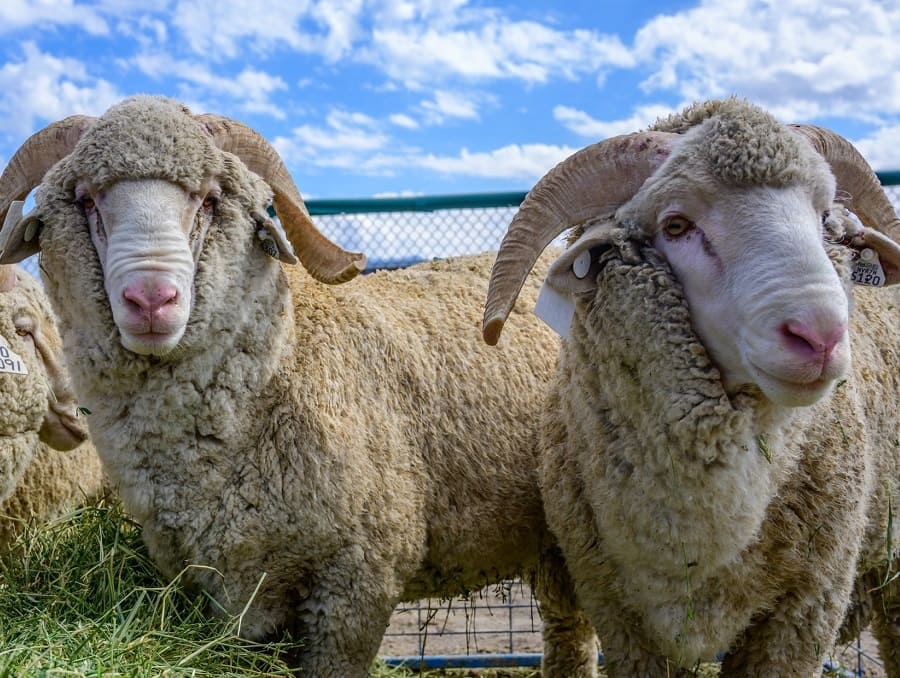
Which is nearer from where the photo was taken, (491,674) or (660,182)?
(660,182)

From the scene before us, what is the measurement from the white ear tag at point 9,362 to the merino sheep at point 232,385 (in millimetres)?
836

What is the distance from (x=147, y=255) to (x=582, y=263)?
1.46 meters

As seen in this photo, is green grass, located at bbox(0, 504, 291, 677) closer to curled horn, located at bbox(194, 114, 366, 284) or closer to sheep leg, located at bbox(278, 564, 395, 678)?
sheep leg, located at bbox(278, 564, 395, 678)

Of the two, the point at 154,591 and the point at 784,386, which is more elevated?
the point at 784,386

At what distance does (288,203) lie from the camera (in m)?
3.58

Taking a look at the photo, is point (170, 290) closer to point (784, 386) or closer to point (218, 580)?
point (218, 580)

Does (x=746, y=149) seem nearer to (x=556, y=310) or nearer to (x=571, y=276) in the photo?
(x=571, y=276)

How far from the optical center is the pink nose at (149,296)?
285 centimetres

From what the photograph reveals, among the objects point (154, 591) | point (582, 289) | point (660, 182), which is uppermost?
point (660, 182)

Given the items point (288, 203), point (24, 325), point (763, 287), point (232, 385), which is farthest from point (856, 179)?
point (24, 325)

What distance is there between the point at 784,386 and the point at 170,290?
1.94 m

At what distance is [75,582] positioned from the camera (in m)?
3.41

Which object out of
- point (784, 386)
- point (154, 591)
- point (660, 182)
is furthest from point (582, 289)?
point (154, 591)

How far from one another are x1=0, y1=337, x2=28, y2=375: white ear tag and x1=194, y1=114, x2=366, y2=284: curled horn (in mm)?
1491
